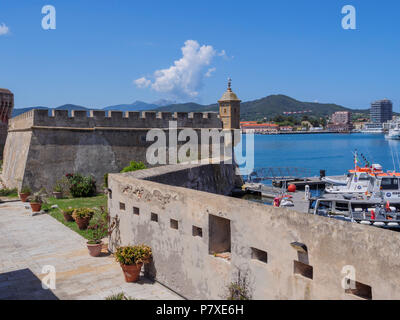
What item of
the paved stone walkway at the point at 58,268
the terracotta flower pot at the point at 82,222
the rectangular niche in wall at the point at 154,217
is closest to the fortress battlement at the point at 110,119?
the paved stone walkway at the point at 58,268

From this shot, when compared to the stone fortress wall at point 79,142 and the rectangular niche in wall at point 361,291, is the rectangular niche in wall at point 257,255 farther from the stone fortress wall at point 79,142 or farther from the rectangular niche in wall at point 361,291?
the stone fortress wall at point 79,142

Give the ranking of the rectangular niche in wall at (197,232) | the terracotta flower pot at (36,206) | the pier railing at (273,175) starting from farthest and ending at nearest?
the pier railing at (273,175) → the terracotta flower pot at (36,206) → the rectangular niche in wall at (197,232)

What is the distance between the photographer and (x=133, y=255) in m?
7.85

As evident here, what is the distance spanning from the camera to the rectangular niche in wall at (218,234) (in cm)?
646

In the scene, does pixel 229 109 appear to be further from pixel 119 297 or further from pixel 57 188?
pixel 119 297

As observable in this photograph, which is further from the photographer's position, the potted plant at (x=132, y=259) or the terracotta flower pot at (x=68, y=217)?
the terracotta flower pot at (x=68, y=217)

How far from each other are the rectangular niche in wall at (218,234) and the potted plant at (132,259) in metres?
2.04

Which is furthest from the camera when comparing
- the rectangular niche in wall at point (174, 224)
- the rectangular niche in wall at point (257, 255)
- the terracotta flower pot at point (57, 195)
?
the terracotta flower pot at point (57, 195)

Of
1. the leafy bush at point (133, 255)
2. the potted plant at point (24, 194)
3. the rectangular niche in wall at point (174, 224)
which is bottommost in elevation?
the potted plant at point (24, 194)

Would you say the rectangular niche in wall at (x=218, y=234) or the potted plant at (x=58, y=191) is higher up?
the rectangular niche in wall at (x=218, y=234)

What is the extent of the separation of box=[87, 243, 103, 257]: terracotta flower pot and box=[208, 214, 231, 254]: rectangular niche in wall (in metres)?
4.39

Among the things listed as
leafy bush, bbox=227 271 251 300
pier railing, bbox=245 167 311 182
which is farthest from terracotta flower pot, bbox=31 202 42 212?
pier railing, bbox=245 167 311 182
